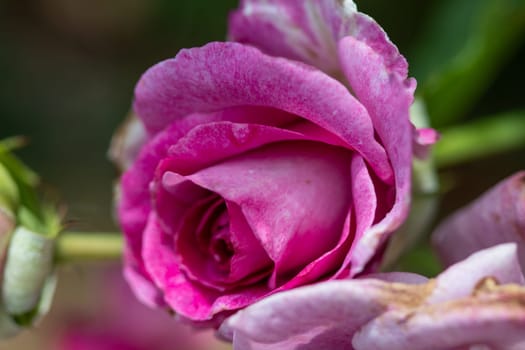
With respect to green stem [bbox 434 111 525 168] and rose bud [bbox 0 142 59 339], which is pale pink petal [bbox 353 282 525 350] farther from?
green stem [bbox 434 111 525 168]

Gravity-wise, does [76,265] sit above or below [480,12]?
below

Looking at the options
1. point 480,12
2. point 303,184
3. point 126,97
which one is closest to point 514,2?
point 480,12

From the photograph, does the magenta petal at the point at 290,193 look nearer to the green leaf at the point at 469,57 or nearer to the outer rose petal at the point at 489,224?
the outer rose petal at the point at 489,224

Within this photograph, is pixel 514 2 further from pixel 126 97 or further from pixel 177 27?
pixel 126 97

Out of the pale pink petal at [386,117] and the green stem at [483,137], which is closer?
the pale pink petal at [386,117]

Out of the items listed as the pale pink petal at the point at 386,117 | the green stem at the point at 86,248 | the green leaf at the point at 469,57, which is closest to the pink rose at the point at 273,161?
the pale pink petal at the point at 386,117
